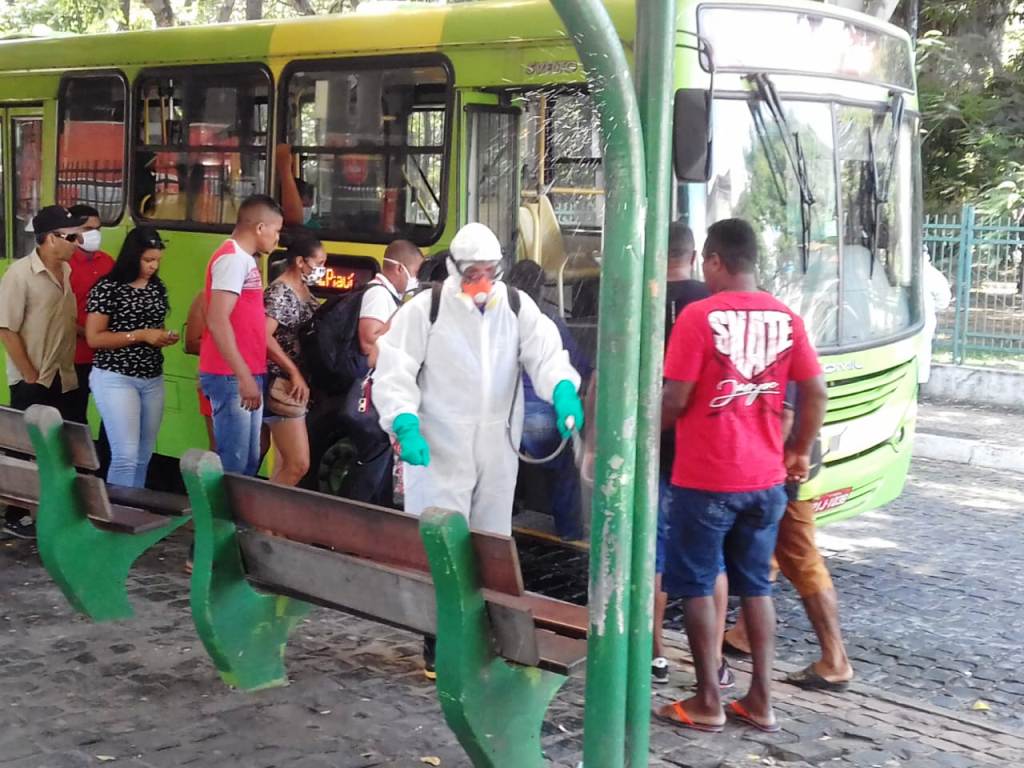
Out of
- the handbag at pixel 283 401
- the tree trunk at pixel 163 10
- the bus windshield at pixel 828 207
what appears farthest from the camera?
the tree trunk at pixel 163 10

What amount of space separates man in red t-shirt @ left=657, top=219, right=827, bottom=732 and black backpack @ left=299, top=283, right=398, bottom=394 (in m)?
2.52

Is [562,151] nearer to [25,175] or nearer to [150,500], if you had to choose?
[150,500]

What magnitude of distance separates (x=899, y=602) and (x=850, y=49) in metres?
2.90

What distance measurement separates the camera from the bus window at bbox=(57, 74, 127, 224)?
30.1 feet

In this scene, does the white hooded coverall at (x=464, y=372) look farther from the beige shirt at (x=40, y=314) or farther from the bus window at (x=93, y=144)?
the bus window at (x=93, y=144)

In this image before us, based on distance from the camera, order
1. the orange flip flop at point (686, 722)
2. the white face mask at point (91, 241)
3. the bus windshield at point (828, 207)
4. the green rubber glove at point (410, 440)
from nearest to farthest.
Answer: the green rubber glove at point (410, 440) → the orange flip flop at point (686, 722) → the bus windshield at point (828, 207) → the white face mask at point (91, 241)

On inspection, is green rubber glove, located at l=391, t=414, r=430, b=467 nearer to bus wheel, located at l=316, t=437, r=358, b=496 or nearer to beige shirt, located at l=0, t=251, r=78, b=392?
bus wheel, located at l=316, t=437, r=358, b=496

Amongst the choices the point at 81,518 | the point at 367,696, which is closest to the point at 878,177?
the point at 367,696

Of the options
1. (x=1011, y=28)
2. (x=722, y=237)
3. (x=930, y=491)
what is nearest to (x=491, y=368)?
(x=722, y=237)

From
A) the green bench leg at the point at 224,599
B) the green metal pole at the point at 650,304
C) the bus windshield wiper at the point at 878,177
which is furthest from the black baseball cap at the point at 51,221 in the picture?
the green metal pole at the point at 650,304

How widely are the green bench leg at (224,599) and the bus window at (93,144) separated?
15.7 ft

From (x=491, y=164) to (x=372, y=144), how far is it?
0.84m

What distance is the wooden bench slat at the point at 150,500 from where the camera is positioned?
5938 millimetres

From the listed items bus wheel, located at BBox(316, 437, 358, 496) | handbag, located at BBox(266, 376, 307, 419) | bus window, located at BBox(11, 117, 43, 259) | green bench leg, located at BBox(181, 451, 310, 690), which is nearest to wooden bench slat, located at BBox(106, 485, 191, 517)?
green bench leg, located at BBox(181, 451, 310, 690)
